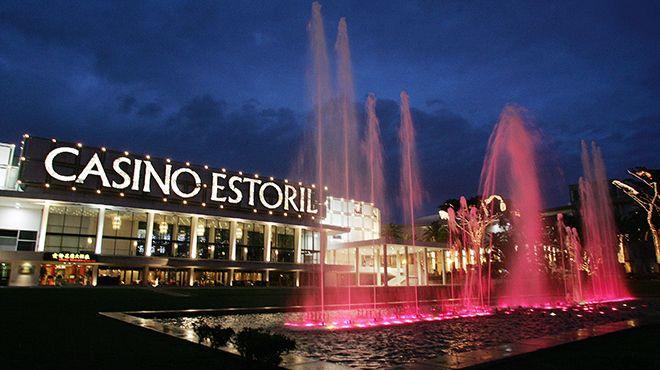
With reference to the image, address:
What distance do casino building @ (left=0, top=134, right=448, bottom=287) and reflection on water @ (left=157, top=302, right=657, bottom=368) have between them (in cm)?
1789

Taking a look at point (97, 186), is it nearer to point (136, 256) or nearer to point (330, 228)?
point (136, 256)

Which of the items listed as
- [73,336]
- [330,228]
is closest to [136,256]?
[330,228]

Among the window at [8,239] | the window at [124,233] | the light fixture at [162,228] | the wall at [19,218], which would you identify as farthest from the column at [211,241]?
the window at [8,239]

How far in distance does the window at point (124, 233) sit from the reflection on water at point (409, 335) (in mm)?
35576

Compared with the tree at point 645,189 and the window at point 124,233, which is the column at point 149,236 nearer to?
the window at point 124,233

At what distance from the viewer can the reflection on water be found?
10711mm

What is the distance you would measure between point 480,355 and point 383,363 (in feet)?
6.65

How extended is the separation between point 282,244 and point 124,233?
2132 cm

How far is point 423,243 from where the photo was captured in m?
64.9

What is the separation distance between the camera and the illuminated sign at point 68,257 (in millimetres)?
42562

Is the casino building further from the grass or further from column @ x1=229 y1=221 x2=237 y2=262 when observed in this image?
the grass

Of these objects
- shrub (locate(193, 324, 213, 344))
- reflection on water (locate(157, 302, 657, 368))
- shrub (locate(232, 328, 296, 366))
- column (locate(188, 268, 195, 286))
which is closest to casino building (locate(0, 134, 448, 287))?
column (locate(188, 268, 195, 286))

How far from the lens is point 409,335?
1466 cm

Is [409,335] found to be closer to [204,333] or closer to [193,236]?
[204,333]
